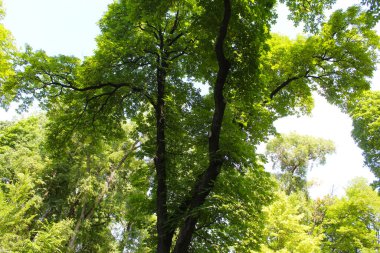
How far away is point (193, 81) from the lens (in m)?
9.55

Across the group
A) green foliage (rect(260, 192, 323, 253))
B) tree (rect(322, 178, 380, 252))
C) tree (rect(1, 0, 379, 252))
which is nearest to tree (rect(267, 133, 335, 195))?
tree (rect(322, 178, 380, 252))

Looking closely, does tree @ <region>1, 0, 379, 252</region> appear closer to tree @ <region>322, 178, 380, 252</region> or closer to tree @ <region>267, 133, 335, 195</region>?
tree @ <region>322, 178, 380, 252</region>

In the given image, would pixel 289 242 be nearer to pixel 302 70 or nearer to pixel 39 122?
pixel 302 70

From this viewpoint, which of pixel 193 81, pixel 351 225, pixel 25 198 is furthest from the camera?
pixel 351 225

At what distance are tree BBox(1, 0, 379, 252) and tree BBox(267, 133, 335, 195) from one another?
561 inches

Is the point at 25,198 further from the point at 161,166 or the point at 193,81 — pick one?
the point at 193,81

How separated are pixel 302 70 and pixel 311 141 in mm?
16068

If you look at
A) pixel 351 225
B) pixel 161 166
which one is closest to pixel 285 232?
pixel 351 225

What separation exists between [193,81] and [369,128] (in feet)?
38.0

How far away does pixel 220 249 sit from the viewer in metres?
7.80

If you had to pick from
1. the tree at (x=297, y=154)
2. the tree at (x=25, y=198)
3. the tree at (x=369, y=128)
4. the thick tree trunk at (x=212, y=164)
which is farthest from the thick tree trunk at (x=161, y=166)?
the tree at (x=297, y=154)

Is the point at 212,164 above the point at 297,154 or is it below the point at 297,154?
below

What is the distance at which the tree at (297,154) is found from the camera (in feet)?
75.5

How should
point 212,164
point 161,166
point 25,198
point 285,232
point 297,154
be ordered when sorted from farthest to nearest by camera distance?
1. point 297,154
2. point 285,232
3. point 25,198
4. point 161,166
5. point 212,164
